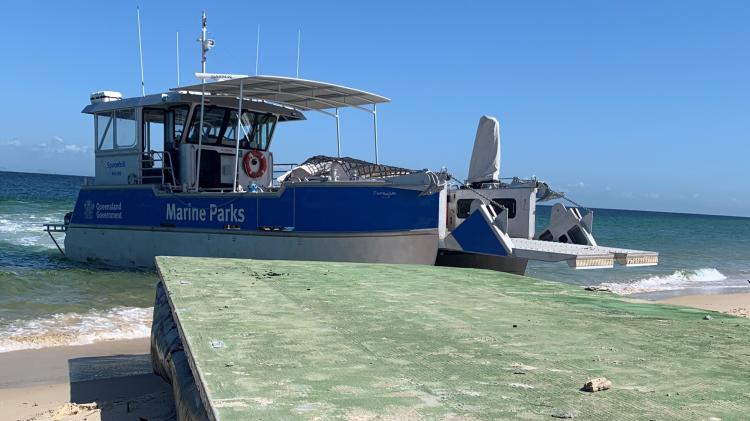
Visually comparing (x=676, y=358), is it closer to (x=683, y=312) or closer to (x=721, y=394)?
(x=721, y=394)

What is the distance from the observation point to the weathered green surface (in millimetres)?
2408

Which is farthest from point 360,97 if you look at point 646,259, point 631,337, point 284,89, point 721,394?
point 721,394

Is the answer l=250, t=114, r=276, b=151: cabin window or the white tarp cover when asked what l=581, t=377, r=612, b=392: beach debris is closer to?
the white tarp cover

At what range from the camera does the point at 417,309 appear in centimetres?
451

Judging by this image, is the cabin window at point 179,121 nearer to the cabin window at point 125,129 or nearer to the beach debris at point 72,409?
the cabin window at point 125,129

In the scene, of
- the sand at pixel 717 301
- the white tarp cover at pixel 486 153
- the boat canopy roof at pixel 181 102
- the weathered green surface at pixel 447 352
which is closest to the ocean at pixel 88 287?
the sand at pixel 717 301

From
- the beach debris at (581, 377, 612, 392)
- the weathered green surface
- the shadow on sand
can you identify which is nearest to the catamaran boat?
the weathered green surface

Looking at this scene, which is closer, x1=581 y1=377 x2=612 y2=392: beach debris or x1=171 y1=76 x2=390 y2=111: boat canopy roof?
x1=581 y1=377 x2=612 y2=392: beach debris

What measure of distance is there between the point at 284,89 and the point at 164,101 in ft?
8.91

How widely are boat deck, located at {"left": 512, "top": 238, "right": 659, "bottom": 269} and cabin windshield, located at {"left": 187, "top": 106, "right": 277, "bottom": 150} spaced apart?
6.95 metres

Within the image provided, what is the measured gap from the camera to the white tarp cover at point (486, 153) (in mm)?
11922

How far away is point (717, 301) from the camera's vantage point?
13828mm

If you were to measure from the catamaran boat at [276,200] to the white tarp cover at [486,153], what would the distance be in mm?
20

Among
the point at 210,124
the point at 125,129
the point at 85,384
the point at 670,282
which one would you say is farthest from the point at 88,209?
the point at 670,282
